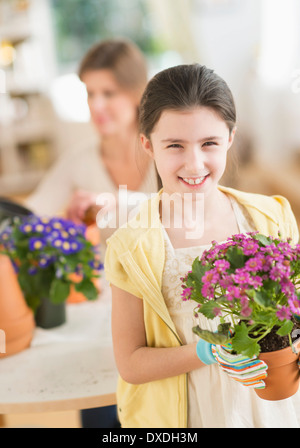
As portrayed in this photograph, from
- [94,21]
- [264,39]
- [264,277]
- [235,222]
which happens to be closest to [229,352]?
[264,277]

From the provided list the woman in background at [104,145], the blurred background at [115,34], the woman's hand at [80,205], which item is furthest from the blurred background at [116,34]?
the woman's hand at [80,205]

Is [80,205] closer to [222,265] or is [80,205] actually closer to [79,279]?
[79,279]

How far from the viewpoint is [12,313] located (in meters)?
1.10

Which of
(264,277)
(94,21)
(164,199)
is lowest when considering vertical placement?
(264,277)

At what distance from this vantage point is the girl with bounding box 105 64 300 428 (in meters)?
0.71

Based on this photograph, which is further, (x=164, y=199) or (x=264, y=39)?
(x=264, y=39)

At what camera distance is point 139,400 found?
86 centimetres

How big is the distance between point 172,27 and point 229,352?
16.4 ft

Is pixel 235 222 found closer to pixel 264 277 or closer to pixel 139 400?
pixel 264 277

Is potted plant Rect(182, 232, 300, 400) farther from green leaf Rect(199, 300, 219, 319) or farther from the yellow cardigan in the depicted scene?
the yellow cardigan

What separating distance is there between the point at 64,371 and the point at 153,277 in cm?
40

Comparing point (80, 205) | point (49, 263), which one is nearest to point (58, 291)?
point (49, 263)

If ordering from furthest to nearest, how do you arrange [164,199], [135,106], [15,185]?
1. [15,185]
2. [135,106]
3. [164,199]

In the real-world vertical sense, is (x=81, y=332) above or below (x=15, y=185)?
below
